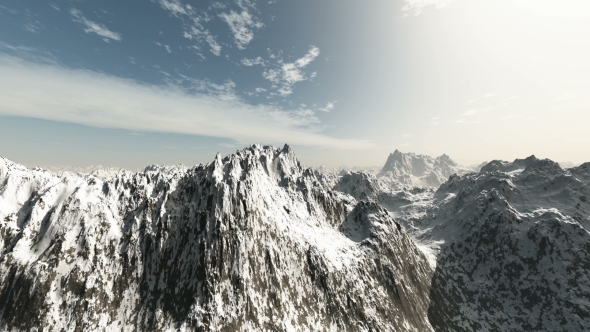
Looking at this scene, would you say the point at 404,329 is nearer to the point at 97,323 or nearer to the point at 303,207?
the point at 303,207

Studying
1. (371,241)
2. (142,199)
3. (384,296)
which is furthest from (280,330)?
(142,199)

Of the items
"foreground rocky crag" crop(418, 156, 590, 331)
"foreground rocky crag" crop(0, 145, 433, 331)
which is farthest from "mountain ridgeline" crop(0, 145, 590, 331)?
"foreground rocky crag" crop(418, 156, 590, 331)

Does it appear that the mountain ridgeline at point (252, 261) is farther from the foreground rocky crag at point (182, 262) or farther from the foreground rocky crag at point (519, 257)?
the foreground rocky crag at point (519, 257)

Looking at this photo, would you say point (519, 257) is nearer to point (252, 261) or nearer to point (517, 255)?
point (517, 255)

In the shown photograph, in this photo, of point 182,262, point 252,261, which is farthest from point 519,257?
point 182,262

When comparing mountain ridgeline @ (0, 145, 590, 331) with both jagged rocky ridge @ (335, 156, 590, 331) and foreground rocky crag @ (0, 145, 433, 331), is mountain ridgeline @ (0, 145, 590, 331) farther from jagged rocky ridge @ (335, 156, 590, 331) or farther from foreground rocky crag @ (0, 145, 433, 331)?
jagged rocky ridge @ (335, 156, 590, 331)
